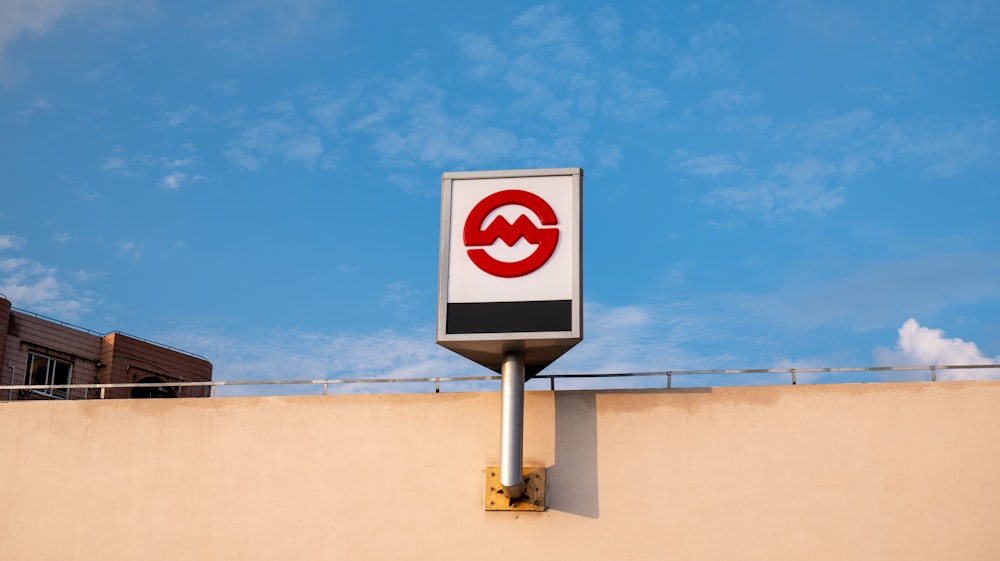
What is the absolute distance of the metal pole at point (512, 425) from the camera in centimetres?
2186

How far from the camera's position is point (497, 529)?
73.4 ft

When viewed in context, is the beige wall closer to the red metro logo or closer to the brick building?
the red metro logo

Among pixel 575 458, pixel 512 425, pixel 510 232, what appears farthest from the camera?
pixel 510 232

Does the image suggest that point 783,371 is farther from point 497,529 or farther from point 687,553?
point 497,529

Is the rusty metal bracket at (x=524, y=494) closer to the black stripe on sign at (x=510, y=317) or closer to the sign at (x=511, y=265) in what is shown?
the sign at (x=511, y=265)

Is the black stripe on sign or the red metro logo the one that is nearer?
the black stripe on sign

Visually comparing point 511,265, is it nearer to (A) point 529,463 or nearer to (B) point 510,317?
(B) point 510,317

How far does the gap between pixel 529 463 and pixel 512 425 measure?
1102 millimetres

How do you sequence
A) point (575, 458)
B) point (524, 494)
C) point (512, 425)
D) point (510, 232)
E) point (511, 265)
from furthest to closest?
point (510, 232) → point (511, 265) → point (575, 458) → point (524, 494) → point (512, 425)

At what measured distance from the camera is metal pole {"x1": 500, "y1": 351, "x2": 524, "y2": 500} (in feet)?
71.7

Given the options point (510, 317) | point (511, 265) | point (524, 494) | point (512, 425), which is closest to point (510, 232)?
point (511, 265)

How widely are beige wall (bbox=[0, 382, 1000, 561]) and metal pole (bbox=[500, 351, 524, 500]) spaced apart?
81 cm

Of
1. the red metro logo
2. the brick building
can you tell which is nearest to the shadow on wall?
the red metro logo

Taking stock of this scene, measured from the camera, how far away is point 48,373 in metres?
46.8
